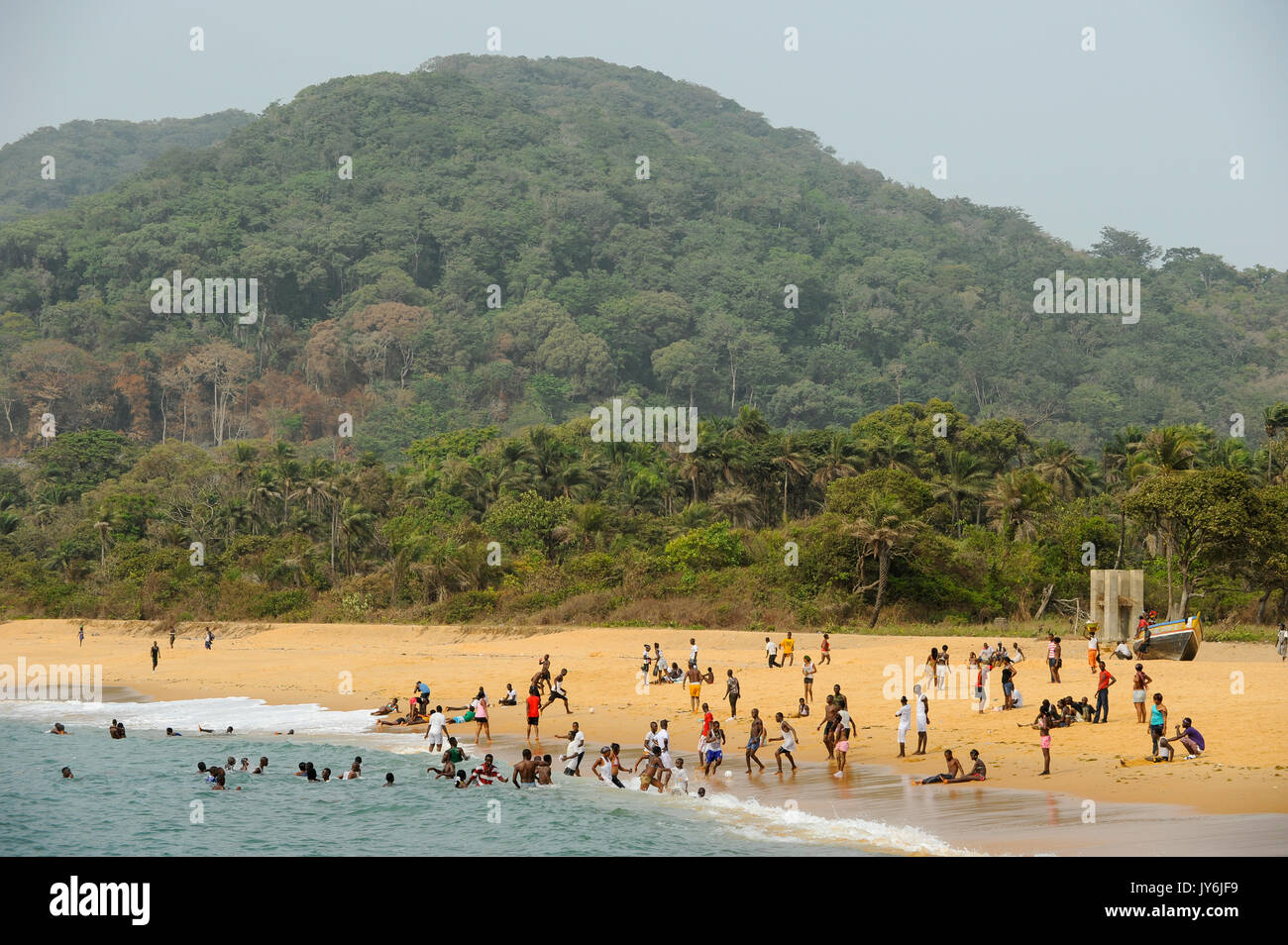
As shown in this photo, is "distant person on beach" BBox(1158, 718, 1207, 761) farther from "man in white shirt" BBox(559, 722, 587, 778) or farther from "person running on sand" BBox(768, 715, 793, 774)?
"man in white shirt" BBox(559, 722, 587, 778)

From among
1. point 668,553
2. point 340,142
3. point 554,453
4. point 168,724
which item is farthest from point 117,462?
point 340,142

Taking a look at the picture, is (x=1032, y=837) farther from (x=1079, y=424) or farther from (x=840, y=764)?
(x=1079, y=424)

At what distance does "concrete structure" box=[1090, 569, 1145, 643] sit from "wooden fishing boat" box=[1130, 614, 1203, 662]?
2187 millimetres

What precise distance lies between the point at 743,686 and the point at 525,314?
114 metres

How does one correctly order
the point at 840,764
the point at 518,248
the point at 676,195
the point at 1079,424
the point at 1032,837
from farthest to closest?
the point at 676,195 → the point at 518,248 → the point at 1079,424 → the point at 840,764 → the point at 1032,837

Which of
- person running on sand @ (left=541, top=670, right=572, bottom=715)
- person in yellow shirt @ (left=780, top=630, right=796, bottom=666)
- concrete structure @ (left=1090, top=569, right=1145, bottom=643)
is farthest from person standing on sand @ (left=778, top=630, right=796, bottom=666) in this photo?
concrete structure @ (left=1090, top=569, right=1145, bottom=643)

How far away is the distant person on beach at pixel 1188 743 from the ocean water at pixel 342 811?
5940mm

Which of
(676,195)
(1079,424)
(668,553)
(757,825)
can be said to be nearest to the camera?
(757,825)

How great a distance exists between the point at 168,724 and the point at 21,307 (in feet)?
433

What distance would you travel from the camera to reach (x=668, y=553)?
54312mm

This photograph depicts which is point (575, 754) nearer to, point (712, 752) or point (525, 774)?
point (525, 774)

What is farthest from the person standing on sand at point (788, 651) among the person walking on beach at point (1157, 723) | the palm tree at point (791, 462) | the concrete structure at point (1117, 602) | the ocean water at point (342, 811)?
the palm tree at point (791, 462)

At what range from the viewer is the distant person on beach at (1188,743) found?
21.1m

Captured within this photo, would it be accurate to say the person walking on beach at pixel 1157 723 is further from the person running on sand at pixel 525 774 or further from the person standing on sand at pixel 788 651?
the person standing on sand at pixel 788 651
